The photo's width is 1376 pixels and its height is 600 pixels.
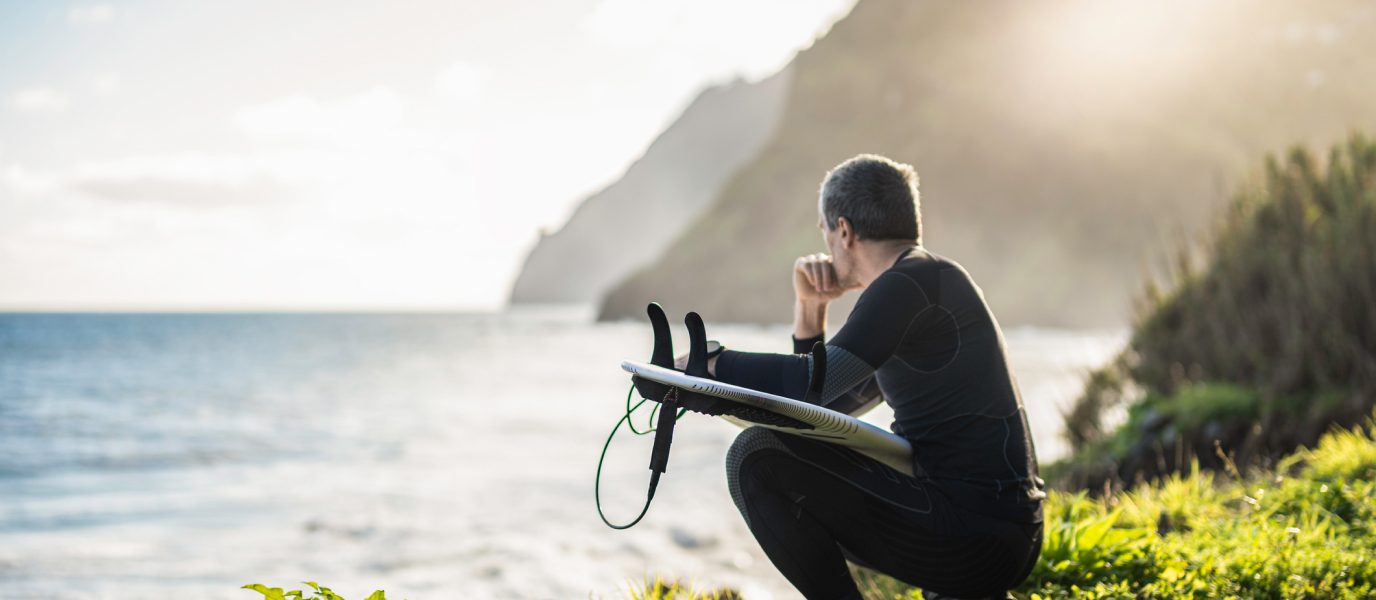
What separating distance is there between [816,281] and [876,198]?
0.39 m

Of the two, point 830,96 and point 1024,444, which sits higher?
point 830,96

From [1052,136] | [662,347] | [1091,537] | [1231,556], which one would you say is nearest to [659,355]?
[662,347]

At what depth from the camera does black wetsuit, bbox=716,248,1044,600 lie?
199 cm

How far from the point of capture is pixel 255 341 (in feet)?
159

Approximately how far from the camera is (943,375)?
201cm

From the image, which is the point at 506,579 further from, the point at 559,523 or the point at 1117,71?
the point at 1117,71

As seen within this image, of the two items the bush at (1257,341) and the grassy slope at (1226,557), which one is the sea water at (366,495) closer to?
the bush at (1257,341)

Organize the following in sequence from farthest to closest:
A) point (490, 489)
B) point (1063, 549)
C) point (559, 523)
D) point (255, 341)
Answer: point (255, 341) → point (490, 489) → point (559, 523) → point (1063, 549)

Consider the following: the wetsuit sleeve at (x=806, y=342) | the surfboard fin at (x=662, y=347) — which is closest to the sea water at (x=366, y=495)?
the wetsuit sleeve at (x=806, y=342)

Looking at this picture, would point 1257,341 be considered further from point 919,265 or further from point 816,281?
point 919,265

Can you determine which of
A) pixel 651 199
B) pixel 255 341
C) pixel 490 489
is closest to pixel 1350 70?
pixel 490 489

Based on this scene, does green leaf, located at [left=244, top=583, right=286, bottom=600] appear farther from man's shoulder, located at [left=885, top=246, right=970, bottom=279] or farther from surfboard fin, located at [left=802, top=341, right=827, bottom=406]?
man's shoulder, located at [left=885, top=246, right=970, bottom=279]

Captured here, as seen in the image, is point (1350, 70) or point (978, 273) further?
point (978, 273)

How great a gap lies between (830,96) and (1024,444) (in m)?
90.0
